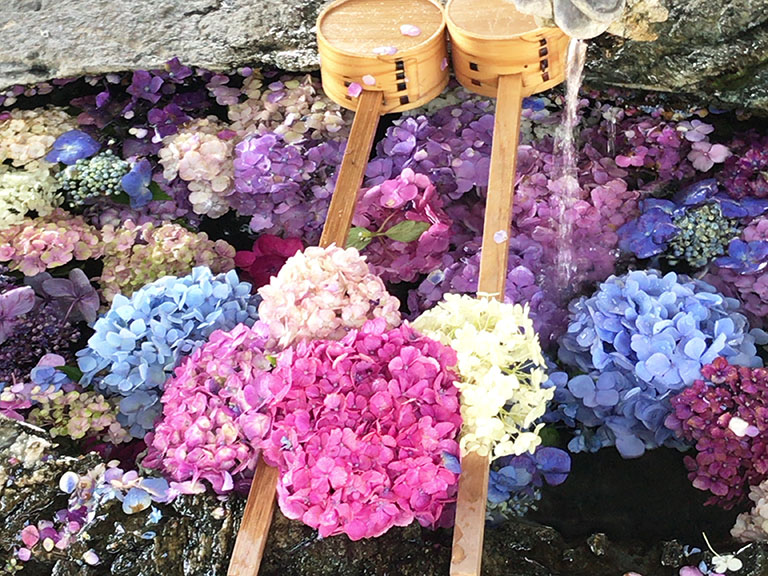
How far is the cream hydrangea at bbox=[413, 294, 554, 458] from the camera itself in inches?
58.8

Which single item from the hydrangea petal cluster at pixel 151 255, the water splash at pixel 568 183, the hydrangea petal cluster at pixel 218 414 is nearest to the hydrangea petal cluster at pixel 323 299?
the hydrangea petal cluster at pixel 218 414

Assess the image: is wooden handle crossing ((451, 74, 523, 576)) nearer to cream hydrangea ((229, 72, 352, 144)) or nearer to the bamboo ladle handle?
the bamboo ladle handle

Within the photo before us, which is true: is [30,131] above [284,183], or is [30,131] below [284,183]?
above

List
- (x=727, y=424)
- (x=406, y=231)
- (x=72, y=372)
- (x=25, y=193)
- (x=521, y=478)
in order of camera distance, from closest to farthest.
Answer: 1. (x=727, y=424)
2. (x=521, y=478)
3. (x=72, y=372)
4. (x=406, y=231)
5. (x=25, y=193)

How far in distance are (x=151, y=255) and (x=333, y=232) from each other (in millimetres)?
607

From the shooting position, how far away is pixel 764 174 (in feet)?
7.18

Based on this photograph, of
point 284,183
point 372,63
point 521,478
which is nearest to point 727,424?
point 521,478

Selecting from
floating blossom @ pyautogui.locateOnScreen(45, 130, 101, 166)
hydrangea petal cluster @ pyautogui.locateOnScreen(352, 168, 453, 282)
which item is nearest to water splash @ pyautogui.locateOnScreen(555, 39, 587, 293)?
hydrangea petal cluster @ pyautogui.locateOnScreen(352, 168, 453, 282)

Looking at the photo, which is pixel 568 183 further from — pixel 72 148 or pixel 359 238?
pixel 72 148

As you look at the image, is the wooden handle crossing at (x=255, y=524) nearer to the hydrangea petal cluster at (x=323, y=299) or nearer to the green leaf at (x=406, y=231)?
the hydrangea petal cluster at (x=323, y=299)

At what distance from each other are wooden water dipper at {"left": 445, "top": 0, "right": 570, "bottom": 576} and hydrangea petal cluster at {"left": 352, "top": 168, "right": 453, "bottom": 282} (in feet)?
0.99

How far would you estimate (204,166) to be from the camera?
94.7 inches

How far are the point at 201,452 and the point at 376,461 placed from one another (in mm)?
402

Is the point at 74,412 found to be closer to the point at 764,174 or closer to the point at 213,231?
the point at 213,231
